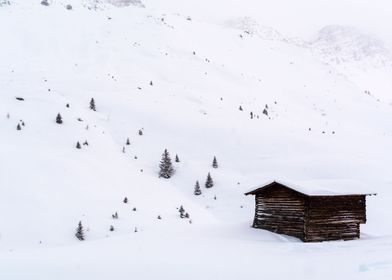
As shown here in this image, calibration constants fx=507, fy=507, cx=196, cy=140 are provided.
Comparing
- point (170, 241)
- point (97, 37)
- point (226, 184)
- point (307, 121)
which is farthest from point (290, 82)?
point (170, 241)

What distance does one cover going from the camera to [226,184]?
4081 centimetres

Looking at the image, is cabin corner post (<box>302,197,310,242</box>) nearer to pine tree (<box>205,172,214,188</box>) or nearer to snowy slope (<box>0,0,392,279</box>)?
snowy slope (<box>0,0,392,279</box>)

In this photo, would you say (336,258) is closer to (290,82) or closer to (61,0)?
(290,82)

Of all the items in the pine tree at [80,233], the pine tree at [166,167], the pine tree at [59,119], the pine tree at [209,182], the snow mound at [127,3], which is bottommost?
the pine tree at [80,233]

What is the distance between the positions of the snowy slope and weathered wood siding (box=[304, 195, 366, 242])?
1031 mm

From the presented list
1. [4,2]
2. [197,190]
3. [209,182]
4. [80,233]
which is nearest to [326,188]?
[80,233]

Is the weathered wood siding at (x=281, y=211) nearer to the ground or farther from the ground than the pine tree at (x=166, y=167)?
nearer to the ground

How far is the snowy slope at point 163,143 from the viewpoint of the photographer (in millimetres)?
19062

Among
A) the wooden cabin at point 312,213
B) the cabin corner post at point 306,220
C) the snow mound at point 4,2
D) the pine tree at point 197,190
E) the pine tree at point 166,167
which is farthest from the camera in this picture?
the snow mound at point 4,2

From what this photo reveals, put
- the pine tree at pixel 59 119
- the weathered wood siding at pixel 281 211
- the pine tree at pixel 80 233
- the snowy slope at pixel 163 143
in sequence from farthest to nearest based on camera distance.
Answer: the pine tree at pixel 59 119
the pine tree at pixel 80 233
the weathered wood siding at pixel 281 211
the snowy slope at pixel 163 143

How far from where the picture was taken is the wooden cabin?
1032 inches

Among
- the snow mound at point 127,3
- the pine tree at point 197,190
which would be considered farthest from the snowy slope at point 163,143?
the snow mound at point 127,3

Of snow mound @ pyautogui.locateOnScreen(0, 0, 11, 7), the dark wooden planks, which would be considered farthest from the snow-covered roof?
snow mound @ pyautogui.locateOnScreen(0, 0, 11, 7)

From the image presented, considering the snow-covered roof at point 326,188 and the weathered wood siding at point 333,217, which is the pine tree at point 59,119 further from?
the weathered wood siding at point 333,217
